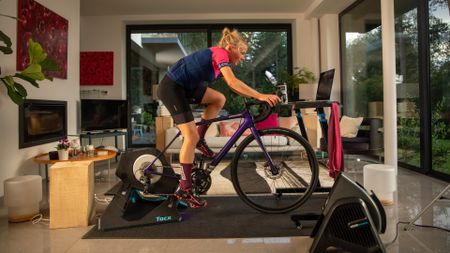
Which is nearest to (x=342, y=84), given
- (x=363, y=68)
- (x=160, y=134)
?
(x=363, y=68)

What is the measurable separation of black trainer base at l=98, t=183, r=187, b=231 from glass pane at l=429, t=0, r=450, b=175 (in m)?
3.07

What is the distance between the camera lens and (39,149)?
3412 mm

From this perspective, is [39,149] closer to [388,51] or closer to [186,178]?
[186,178]

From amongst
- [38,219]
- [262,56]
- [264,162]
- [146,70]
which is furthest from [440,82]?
[146,70]

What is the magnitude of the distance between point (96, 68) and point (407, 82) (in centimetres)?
529

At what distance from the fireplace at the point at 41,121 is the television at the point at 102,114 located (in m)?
0.41

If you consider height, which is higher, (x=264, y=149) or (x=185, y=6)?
(x=185, y=6)

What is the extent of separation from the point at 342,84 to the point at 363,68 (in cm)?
61

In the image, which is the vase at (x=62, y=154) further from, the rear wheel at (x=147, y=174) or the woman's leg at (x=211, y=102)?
the woman's leg at (x=211, y=102)

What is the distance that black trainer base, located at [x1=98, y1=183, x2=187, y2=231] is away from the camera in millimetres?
1984

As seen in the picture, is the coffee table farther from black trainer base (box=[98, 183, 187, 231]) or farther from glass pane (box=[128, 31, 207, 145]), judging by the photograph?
glass pane (box=[128, 31, 207, 145])

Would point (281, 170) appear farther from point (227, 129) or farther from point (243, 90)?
point (227, 129)

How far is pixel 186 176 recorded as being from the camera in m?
2.07

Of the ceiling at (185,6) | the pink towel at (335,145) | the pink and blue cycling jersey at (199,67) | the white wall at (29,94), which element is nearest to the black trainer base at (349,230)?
the pink towel at (335,145)
